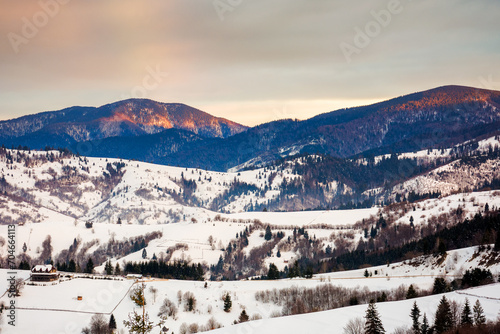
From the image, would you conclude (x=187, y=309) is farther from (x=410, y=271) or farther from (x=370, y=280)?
(x=410, y=271)

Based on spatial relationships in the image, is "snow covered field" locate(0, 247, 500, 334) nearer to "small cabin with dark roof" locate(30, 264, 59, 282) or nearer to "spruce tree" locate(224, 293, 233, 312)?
"spruce tree" locate(224, 293, 233, 312)

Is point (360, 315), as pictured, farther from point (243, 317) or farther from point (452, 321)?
point (243, 317)

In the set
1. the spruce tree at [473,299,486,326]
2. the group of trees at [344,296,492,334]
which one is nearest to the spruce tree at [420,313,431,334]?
the group of trees at [344,296,492,334]

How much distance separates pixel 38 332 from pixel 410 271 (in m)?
119

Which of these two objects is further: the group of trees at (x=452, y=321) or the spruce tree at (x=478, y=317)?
the spruce tree at (x=478, y=317)

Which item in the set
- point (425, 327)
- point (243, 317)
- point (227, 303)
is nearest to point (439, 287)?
point (425, 327)

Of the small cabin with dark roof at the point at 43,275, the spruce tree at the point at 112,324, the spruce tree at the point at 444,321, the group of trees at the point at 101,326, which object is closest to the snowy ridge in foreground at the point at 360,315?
the spruce tree at the point at 444,321

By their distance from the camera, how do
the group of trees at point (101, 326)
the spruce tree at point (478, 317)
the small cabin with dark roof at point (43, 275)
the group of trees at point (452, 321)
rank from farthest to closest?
the small cabin with dark roof at point (43, 275) → the group of trees at point (101, 326) → the spruce tree at point (478, 317) → the group of trees at point (452, 321)

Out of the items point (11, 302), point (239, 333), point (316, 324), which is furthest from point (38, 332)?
point (316, 324)

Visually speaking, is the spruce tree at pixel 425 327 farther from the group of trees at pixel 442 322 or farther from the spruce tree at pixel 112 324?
the spruce tree at pixel 112 324

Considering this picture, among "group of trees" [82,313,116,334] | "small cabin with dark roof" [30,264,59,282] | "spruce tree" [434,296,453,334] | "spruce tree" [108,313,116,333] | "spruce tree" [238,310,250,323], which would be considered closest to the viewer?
"spruce tree" [434,296,453,334]

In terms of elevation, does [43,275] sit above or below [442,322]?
above

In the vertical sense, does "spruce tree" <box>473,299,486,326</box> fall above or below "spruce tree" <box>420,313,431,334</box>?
above

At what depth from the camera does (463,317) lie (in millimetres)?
107125
